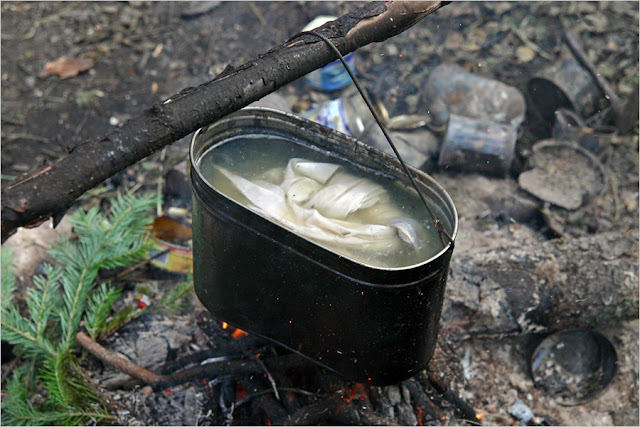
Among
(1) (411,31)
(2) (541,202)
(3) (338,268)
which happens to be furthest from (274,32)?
(3) (338,268)

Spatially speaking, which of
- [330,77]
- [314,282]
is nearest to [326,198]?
[314,282]

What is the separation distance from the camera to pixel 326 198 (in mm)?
2348

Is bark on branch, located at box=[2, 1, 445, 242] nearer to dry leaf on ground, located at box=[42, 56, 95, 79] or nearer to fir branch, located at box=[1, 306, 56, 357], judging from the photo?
fir branch, located at box=[1, 306, 56, 357]

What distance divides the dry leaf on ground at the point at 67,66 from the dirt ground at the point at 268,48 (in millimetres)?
26

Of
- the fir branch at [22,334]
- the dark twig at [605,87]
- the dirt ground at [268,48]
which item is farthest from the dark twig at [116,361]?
the dark twig at [605,87]

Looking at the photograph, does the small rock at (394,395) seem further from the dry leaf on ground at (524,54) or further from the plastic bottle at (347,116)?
the dry leaf on ground at (524,54)

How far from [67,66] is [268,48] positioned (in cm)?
198

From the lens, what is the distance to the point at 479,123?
4.14 metres

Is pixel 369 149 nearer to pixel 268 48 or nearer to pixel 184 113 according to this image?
pixel 184 113

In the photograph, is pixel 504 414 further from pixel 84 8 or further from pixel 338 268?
pixel 84 8

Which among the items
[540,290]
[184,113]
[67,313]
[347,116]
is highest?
[184,113]

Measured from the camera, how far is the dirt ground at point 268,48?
4.21 meters

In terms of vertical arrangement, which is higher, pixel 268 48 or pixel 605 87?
pixel 268 48

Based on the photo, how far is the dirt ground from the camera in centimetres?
421
